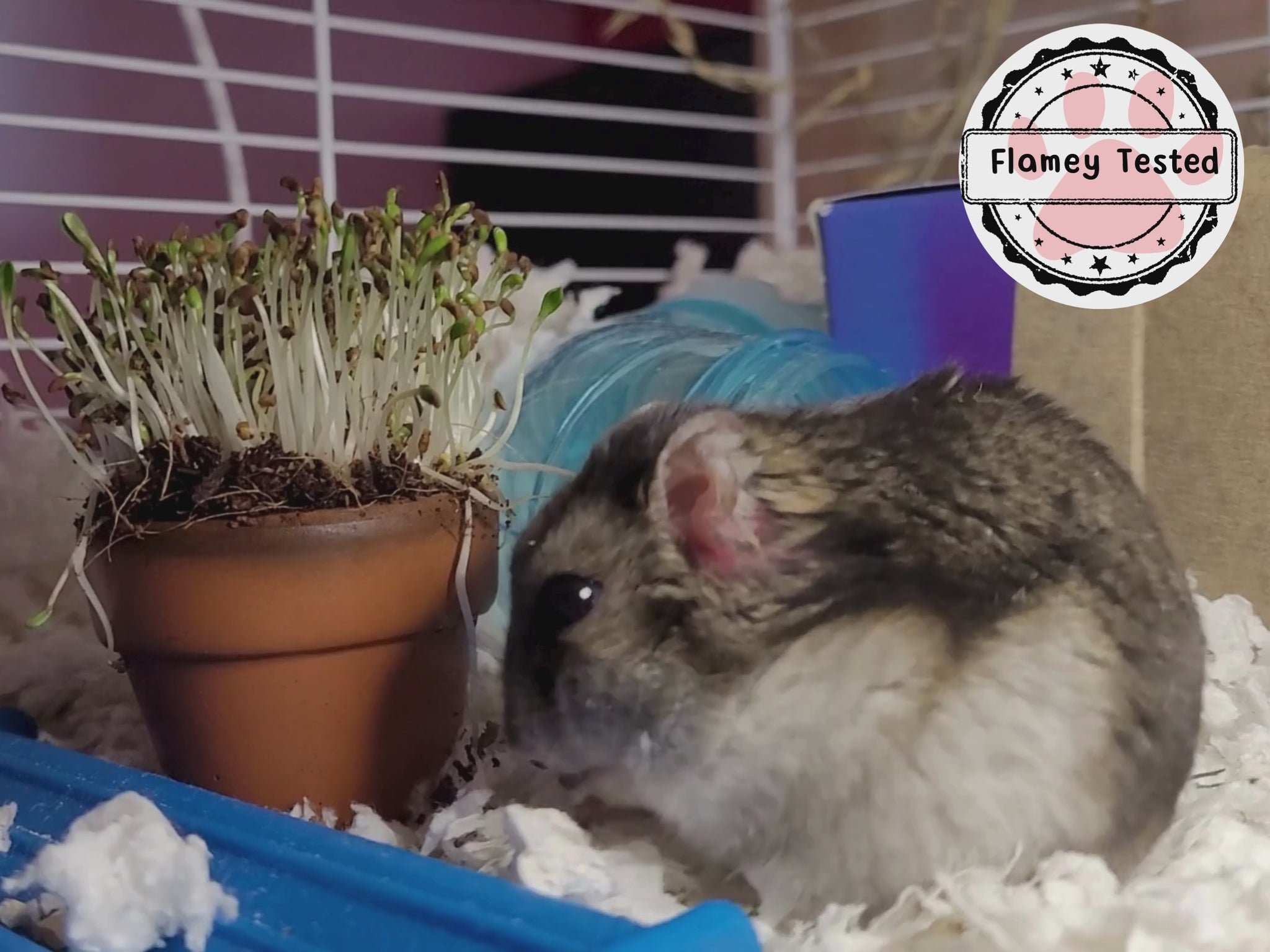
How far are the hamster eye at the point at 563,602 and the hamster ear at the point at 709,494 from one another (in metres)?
0.06

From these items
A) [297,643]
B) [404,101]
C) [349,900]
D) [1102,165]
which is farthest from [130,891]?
[404,101]

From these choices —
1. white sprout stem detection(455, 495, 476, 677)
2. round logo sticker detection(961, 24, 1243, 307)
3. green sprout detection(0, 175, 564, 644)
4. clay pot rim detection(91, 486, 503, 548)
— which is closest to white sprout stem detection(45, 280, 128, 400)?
green sprout detection(0, 175, 564, 644)

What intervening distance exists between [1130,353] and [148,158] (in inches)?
55.2

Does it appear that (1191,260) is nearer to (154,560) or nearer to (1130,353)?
(1130,353)

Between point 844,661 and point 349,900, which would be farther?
point 844,661

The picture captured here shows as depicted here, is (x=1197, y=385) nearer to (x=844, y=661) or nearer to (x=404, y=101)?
(x=844, y=661)

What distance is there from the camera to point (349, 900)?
0.59 m

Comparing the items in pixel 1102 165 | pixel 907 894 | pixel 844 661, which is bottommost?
pixel 907 894

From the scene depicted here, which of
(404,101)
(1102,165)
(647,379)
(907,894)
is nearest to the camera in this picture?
(907,894)

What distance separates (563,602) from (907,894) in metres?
0.26

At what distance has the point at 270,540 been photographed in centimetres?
77

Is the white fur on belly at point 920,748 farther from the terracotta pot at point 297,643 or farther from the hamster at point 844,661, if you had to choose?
the terracotta pot at point 297,643

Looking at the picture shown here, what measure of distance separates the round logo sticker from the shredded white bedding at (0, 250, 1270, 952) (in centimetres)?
36

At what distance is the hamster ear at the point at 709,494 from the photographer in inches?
28.9
